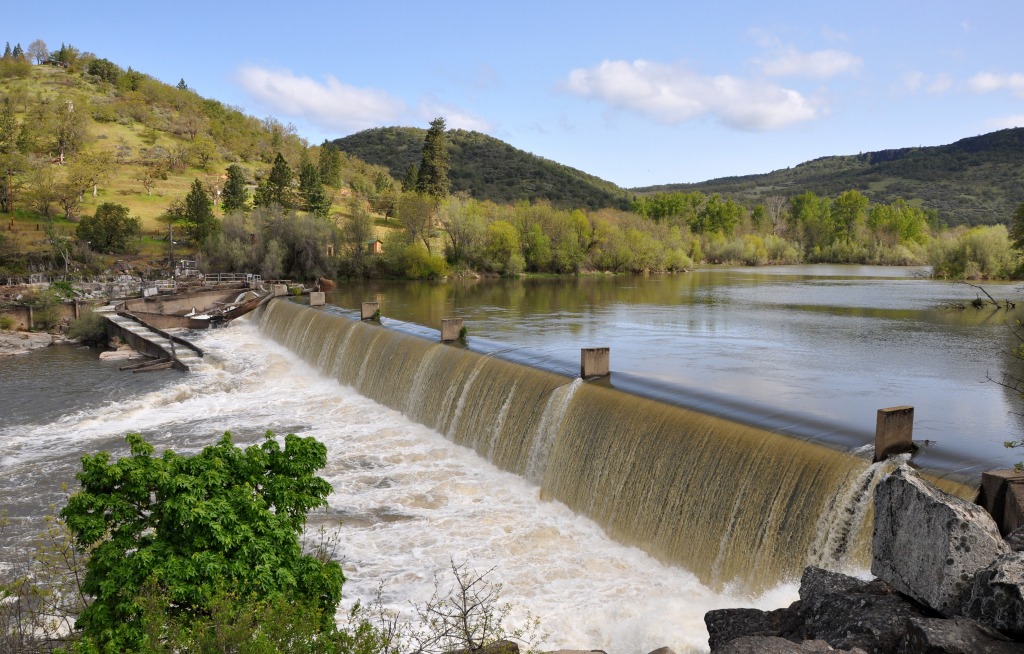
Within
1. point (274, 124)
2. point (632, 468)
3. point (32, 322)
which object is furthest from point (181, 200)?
point (632, 468)

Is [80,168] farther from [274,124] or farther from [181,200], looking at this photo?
[274,124]

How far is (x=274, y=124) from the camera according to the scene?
117438 millimetres

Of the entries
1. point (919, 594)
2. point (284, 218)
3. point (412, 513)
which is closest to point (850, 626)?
point (919, 594)

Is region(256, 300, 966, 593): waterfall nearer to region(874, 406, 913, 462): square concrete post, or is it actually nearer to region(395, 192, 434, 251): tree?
region(874, 406, 913, 462): square concrete post

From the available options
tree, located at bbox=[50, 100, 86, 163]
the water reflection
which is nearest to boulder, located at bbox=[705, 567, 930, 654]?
the water reflection

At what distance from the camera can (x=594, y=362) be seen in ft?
48.4

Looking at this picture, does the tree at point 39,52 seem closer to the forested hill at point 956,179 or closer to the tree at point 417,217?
the tree at point 417,217

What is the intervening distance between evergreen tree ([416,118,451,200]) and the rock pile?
7274 centimetres

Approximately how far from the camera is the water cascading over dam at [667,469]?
28.3 feet

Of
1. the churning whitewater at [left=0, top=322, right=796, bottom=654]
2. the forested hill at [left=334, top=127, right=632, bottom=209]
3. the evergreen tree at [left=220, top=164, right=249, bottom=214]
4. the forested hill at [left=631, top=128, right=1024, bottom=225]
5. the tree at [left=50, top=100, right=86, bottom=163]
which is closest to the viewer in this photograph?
the churning whitewater at [left=0, top=322, right=796, bottom=654]

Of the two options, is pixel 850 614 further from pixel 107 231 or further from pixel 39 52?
pixel 39 52

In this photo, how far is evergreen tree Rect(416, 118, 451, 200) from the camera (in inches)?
2982

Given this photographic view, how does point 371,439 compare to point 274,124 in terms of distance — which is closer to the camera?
point 371,439

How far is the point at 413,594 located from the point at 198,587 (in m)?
4.78
